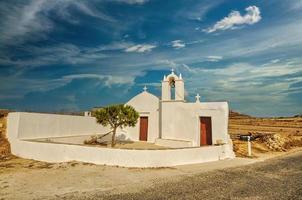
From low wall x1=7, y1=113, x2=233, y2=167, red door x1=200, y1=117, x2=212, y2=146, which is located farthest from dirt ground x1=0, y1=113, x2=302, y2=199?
red door x1=200, y1=117, x2=212, y2=146

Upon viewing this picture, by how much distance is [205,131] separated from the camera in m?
19.2

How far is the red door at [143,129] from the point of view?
2314cm

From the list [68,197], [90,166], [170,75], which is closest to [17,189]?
[68,197]

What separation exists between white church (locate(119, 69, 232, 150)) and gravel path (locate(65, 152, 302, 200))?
5084 mm

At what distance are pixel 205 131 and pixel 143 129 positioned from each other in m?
6.26

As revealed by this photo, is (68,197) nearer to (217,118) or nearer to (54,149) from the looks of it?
(54,149)

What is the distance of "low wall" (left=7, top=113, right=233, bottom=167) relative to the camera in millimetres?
12977

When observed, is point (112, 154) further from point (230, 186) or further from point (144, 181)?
point (230, 186)

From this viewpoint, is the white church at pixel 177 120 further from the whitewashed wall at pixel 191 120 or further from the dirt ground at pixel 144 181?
the dirt ground at pixel 144 181

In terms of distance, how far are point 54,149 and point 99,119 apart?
3582mm

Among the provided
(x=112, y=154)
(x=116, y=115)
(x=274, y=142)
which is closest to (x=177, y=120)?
(x=116, y=115)

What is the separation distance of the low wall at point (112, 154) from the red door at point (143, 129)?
347 inches

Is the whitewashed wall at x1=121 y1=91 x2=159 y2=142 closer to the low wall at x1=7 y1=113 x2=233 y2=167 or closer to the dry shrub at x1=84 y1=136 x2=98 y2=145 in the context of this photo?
the dry shrub at x1=84 y1=136 x2=98 y2=145

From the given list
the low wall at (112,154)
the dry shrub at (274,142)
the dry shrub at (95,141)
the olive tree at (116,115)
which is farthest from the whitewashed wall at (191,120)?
the dry shrub at (274,142)
